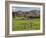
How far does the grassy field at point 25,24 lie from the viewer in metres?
1.18

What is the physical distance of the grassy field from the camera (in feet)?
3.87

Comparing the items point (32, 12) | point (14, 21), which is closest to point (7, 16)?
point (14, 21)

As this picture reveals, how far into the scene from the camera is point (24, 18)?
1.21 metres

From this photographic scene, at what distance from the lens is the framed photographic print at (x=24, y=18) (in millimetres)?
1171

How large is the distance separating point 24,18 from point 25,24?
3.5 inches

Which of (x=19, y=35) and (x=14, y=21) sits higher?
(x=14, y=21)

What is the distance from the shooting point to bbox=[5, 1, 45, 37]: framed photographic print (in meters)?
1.17

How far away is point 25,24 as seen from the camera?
120cm

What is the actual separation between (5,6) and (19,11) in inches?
8.3

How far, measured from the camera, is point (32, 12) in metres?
1.23

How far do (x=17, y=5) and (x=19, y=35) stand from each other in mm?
438

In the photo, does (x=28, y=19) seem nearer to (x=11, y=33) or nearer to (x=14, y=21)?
(x=14, y=21)
